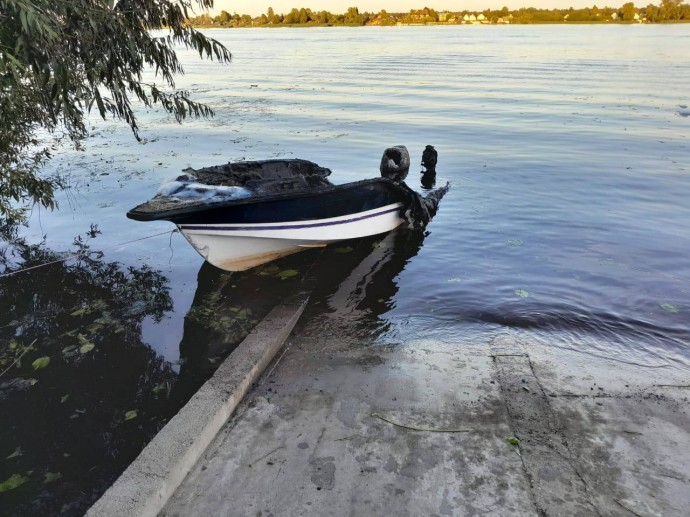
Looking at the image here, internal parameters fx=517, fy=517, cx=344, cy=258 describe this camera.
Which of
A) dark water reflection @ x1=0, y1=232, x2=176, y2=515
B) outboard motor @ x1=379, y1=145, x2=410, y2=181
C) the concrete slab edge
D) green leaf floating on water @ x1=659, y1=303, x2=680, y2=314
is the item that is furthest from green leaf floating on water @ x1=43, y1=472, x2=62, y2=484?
outboard motor @ x1=379, y1=145, x2=410, y2=181

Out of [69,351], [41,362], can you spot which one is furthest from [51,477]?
[69,351]

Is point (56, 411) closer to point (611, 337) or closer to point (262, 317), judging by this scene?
point (262, 317)

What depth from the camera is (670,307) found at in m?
7.46

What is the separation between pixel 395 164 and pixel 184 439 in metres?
8.16

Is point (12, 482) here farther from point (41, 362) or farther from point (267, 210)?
point (267, 210)

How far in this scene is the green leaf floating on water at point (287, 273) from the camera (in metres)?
8.47

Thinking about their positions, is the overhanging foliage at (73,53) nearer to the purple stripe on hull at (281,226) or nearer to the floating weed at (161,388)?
the purple stripe on hull at (281,226)

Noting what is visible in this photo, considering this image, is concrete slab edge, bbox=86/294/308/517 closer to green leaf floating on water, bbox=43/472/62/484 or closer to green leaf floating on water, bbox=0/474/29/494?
green leaf floating on water, bbox=43/472/62/484

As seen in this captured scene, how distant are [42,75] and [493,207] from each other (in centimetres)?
976

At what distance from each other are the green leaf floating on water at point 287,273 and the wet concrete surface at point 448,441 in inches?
103

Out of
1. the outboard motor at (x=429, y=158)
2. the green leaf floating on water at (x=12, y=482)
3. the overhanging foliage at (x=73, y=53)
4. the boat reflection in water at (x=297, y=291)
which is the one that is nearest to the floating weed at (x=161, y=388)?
the boat reflection in water at (x=297, y=291)

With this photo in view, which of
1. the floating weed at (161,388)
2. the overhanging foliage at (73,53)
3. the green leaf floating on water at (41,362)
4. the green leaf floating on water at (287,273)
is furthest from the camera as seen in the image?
the green leaf floating on water at (287,273)

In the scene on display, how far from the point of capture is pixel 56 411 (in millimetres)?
5207

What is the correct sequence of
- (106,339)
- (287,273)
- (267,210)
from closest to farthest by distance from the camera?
(106,339) < (267,210) < (287,273)
